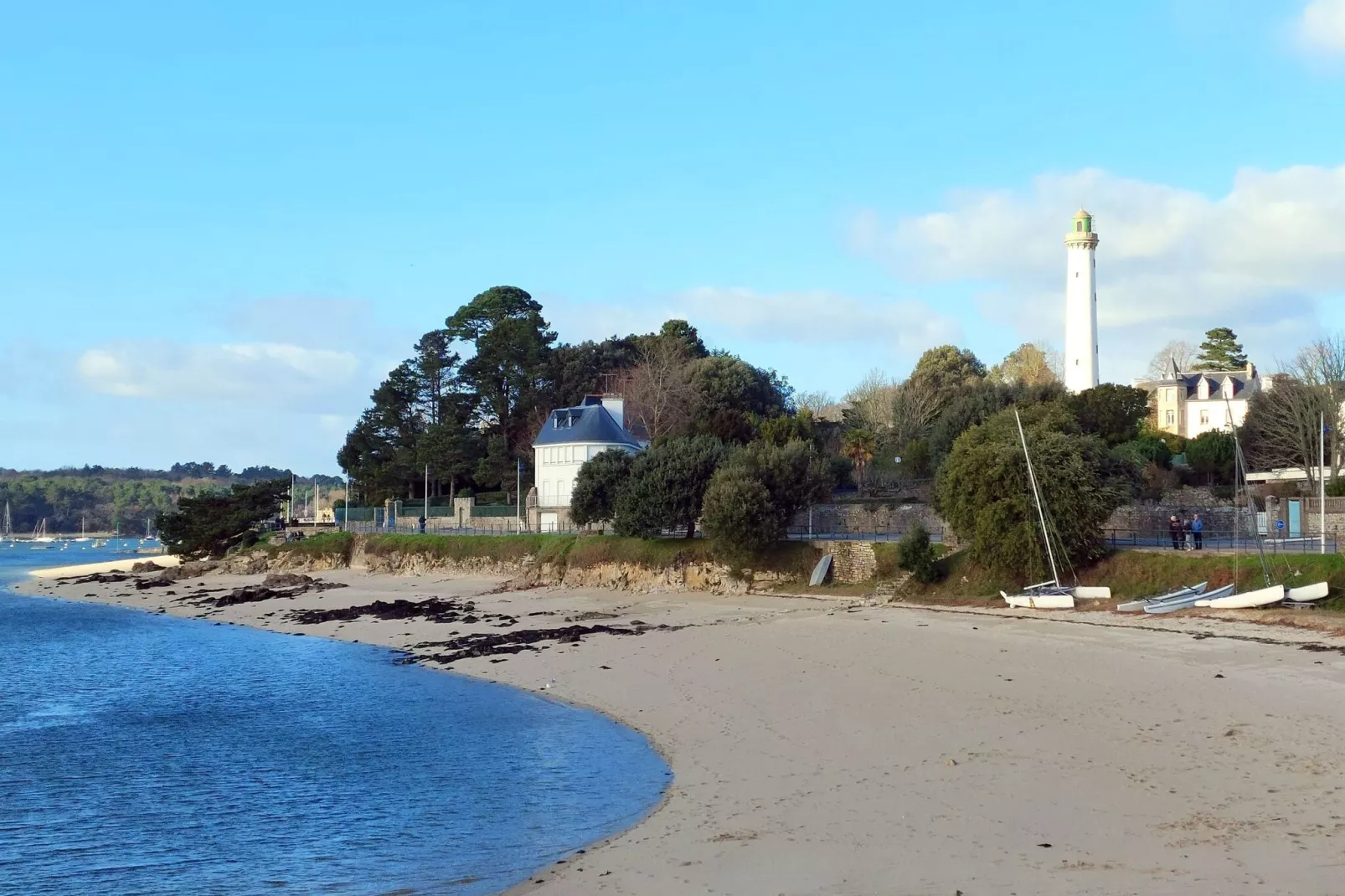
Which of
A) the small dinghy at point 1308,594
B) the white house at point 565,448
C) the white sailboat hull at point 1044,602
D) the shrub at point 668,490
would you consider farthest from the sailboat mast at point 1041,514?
the white house at point 565,448

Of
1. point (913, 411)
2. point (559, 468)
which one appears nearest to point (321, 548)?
point (559, 468)

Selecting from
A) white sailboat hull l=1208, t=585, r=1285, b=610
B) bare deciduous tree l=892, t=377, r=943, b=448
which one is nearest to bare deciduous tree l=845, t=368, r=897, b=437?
bare deciduous tree l=892, t=377, r=943, b=448

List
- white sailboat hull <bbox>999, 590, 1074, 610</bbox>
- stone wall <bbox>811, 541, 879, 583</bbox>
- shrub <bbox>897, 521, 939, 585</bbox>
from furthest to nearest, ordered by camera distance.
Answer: stone wall <bbox>811, 541, 879, 583</bbox> → shrub <bbox>897, 521, 939, 585</bbox> → white sailboat hull <bbox>999, 590, 1074, 610</bbox>

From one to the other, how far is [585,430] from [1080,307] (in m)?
36.1

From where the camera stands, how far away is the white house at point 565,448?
201 feet

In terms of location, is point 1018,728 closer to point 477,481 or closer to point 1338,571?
point 1338,571

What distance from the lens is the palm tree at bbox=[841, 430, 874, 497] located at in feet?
210

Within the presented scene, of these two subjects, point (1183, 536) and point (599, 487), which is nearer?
point (1183, 536)

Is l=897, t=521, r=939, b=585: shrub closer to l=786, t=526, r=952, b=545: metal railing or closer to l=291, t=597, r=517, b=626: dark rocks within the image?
l=786, t=526, r=952, b=545: metal railing

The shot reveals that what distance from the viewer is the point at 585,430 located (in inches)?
2438

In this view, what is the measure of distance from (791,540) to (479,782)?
90.9 feet

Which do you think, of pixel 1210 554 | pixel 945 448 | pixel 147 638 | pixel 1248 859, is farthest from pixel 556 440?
pixel 1248 859

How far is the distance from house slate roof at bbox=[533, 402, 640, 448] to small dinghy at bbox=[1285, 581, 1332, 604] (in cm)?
3883

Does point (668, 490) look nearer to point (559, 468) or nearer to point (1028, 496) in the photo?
point (1028, 496)
